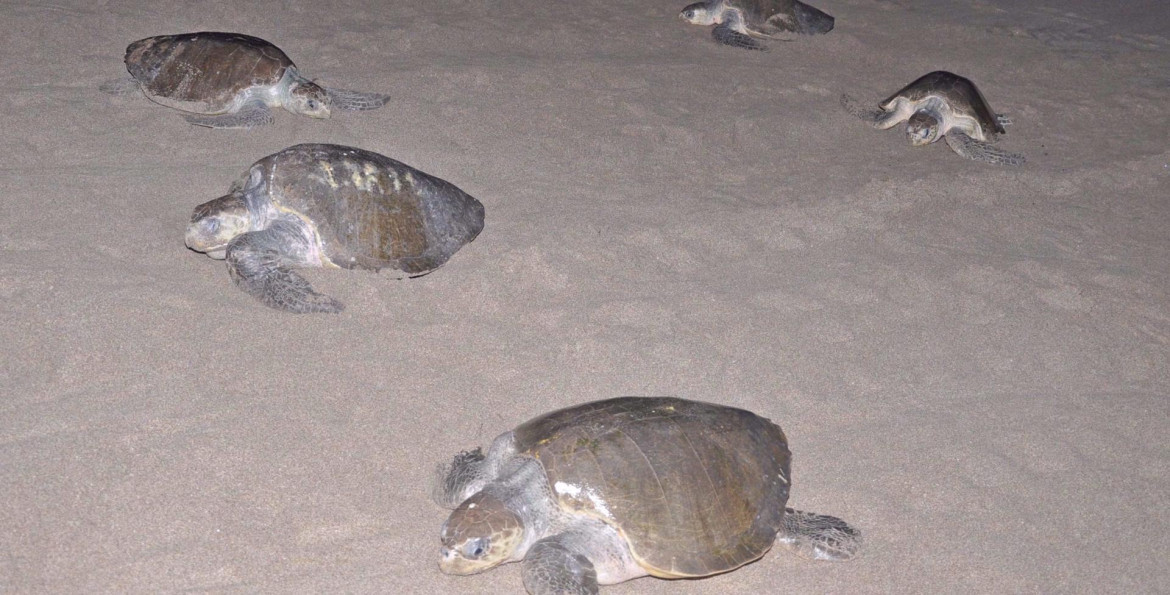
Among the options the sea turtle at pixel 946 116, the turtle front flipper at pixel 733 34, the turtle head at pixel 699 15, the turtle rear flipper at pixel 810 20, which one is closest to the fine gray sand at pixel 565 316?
the sea turtle at pixel 946 116

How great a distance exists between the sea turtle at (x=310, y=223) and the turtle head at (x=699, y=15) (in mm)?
4352

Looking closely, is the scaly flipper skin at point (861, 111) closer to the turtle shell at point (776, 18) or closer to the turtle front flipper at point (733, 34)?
the turtle front flipper at point (733, 34)

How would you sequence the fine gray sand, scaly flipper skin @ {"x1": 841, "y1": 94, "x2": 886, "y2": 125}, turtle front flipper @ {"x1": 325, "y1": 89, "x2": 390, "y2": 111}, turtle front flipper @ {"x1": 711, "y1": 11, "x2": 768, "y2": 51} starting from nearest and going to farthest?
1. the fine gray sand
2. turtle front flipper @ {"x1": 325, "y1": 89, "x2": 390, "y2": 111}
3. scaly flipper skin @ {"x1": 841, "y1": 94, "x2": 886, "y2": 125}
4. turtle front flipper @ {"x1": 711, "y1": 11, "x2": 768, "y2": 51}

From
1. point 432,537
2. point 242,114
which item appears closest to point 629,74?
point 242,114

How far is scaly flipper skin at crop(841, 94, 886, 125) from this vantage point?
6258mm

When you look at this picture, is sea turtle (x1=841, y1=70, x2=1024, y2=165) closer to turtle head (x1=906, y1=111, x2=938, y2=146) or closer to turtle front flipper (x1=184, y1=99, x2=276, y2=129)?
turtle head (x1=906, y1=111, x2=938, y2=146)

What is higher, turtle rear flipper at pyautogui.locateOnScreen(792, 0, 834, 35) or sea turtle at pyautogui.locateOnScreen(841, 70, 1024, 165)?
turtle rear flipper at pyautogui.locateOnScreen(792, 0, 834, 35)

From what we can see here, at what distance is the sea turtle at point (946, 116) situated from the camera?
6.02 meters

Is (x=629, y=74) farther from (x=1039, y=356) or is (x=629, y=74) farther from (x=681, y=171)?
(x=1039, y=356)

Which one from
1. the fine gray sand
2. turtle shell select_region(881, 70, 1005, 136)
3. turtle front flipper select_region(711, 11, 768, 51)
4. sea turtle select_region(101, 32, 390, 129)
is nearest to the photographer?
the fine gray sand

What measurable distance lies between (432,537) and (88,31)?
5.02 metres

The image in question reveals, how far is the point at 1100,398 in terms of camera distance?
3873 mm

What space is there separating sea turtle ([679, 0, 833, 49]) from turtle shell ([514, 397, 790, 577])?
209 inches

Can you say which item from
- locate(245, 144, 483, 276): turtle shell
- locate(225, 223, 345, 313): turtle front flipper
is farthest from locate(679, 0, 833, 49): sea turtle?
locate(225, 223, 345, 313): turtle front flipper
